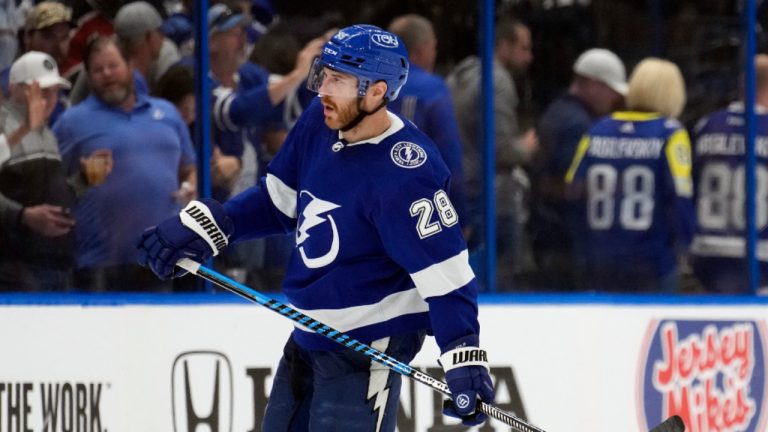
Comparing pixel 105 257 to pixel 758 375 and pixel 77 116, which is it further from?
pixel 758 375

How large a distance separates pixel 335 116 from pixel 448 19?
1.89 metres

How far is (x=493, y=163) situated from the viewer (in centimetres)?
550

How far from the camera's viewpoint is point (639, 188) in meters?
5.71

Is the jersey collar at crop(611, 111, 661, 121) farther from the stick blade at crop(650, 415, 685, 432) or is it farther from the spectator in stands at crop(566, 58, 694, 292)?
the stick blade at crop(650, 415, 685, 432)

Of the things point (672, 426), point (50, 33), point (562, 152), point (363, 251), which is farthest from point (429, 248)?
point (562, 152)


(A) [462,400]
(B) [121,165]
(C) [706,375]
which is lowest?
(C) [706,375]

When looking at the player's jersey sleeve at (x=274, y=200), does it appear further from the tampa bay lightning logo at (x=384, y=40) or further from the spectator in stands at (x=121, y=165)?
the spectator in stands at (x=121, y=165)

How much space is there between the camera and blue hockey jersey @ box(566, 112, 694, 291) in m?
5.65

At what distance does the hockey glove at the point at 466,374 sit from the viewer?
3.50 metres

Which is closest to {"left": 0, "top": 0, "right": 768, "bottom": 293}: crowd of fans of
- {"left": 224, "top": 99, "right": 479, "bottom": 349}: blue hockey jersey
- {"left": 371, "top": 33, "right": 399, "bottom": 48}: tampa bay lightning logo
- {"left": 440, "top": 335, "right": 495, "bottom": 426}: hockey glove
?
{"left": 224, "top": 99, "right": 479, "bottom": 349}: blue hockey jersey

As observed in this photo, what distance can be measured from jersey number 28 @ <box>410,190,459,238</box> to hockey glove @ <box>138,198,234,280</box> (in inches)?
22.2

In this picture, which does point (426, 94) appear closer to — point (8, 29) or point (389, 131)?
point (8, 29)

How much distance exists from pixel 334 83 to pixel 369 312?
55 centimetres

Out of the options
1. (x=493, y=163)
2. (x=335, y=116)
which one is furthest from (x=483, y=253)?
(x=335, y=116)
